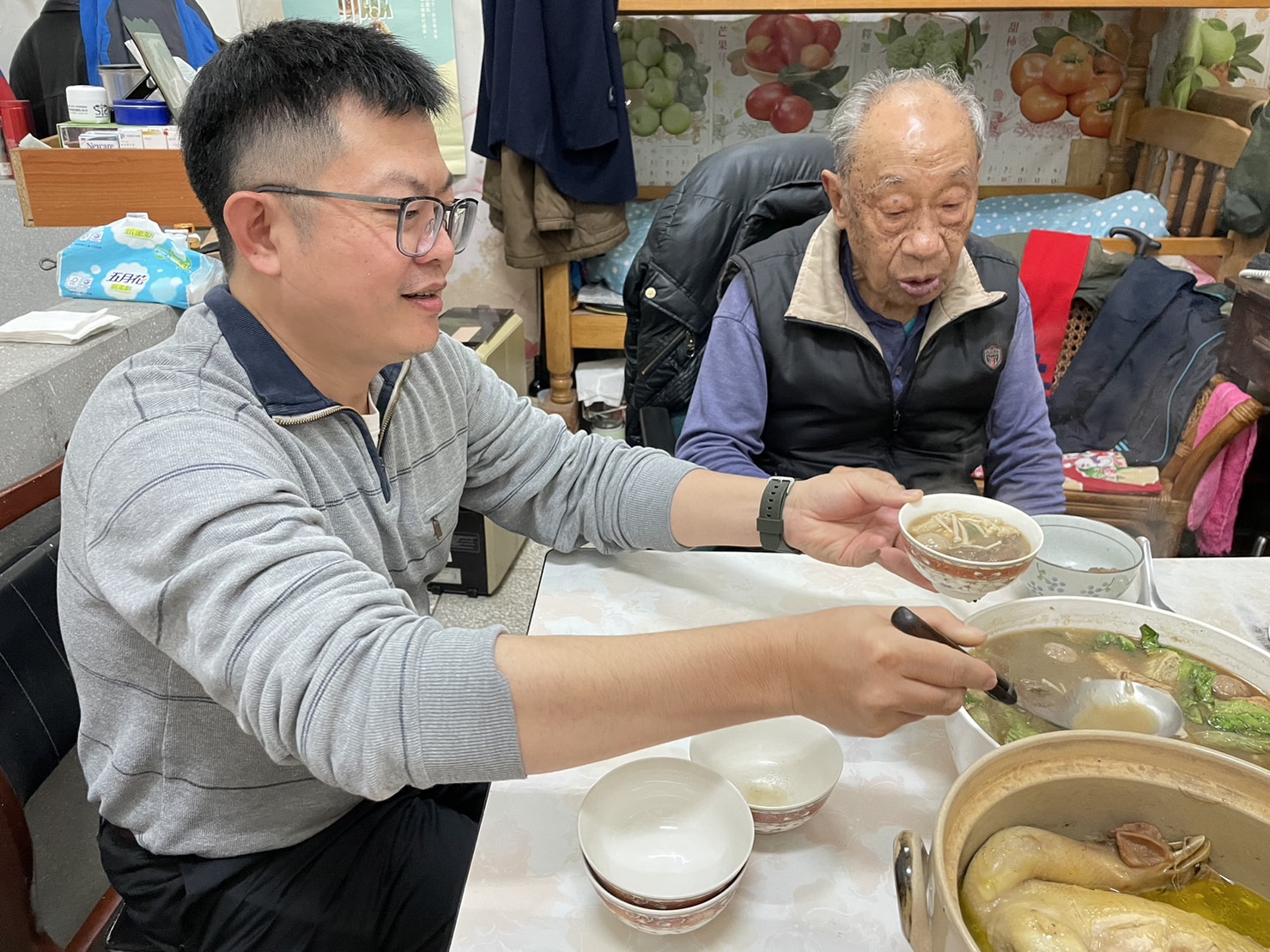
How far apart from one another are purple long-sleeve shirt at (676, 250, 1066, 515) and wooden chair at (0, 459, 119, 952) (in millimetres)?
1089

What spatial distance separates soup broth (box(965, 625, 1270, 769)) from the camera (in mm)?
876

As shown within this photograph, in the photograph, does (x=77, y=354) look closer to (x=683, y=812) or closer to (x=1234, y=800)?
(x=683, y=812)

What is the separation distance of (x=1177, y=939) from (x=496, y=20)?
127 inches

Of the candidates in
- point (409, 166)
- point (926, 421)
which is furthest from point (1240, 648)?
point (409, 166)

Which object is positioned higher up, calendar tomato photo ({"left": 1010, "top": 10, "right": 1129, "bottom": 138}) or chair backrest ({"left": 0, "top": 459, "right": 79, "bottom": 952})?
calendar tomato photo ({"left": 1010, "top": 10, "right": 1129, "bottom": 138})

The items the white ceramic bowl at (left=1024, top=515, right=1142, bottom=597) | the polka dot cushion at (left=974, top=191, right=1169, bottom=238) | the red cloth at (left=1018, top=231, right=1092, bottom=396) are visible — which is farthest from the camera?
the polka dot cushion at (left=974, top=191, right=1169, bottom=238)

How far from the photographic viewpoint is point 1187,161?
3227mm

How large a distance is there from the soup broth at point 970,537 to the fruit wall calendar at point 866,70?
8.69 ft

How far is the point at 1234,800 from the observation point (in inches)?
26.9

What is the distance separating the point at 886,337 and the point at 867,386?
0.12 m

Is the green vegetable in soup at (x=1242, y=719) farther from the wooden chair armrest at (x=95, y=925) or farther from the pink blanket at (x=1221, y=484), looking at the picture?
the pink blanket at (x=1221, y=484)

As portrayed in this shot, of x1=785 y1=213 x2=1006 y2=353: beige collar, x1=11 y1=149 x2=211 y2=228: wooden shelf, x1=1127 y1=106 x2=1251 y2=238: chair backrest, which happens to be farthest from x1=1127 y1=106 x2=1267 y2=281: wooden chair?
x1=11 y1=149 x2=211 y2=228: wooden shelf

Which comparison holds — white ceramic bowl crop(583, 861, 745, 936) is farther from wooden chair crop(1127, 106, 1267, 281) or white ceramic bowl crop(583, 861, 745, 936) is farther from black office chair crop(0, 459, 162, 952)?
wooden chair crop(1127, 106, 1267, 281)

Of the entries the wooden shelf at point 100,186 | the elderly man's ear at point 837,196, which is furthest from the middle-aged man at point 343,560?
the wooden shelf at point 100,186
